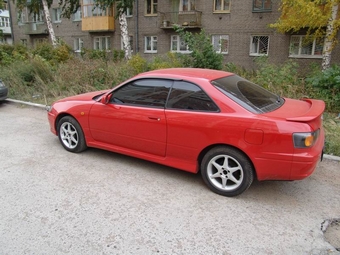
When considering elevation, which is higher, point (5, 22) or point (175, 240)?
point (5, 22)

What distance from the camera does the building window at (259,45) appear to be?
63.5ft

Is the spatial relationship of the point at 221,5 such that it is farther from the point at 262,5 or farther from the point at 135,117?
the point at 135,117

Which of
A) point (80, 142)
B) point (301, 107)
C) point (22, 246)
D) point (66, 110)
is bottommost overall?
point (22, 246)

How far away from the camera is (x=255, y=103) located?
3516 mm

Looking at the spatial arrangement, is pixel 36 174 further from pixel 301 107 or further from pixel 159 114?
pixel 301 107

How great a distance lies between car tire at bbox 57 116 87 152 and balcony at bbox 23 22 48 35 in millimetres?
30437

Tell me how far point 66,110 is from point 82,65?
18.0ft

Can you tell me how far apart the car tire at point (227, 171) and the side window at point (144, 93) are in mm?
1026

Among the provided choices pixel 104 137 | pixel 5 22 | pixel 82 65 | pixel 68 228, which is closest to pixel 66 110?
pixel 104 137

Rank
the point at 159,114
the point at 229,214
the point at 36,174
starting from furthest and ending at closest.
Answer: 1. the point at 36,174
2. the point at 159,114
3. the point at 229,214

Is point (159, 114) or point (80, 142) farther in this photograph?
point (80, 142)

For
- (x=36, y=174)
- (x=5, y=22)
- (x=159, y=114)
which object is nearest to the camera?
(x=159, y=114)

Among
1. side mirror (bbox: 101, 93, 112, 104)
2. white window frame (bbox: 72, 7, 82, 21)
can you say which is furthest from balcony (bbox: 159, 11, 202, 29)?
side mirror (bbox: 101, 93, 112, 104)

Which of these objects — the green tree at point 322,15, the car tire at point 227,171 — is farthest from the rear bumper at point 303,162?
the green tree at point 322,15
